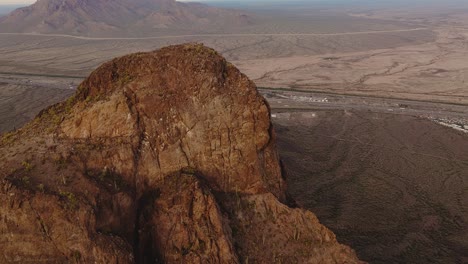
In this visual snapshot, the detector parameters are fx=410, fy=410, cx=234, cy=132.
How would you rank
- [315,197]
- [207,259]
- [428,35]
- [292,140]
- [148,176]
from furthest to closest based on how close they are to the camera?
[428,35] → [292,140] → [315,197] → [148,176] → [207,259]

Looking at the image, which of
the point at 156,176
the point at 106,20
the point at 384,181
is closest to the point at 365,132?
the point at 384,181

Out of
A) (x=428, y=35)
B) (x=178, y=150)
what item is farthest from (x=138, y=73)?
(x=428, y=35)

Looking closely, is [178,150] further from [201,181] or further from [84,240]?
[84,240]

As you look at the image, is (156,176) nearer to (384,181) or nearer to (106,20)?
(384,181)

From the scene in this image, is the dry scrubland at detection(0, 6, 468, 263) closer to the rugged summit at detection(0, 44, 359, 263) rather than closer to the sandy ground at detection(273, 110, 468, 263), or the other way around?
the sandy ground at detection(273, 110, 468, 263)

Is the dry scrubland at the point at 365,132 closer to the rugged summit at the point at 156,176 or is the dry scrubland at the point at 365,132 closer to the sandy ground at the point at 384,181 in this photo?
the sandy ground at the point at 384,181

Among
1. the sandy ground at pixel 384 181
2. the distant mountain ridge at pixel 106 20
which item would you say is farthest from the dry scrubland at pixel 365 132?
the distant mountain ridge at pixel 106 20

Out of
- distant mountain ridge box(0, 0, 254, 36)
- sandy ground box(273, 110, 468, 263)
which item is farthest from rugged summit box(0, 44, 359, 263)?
distant mountain ridge box(0, 0, 254, 36)
